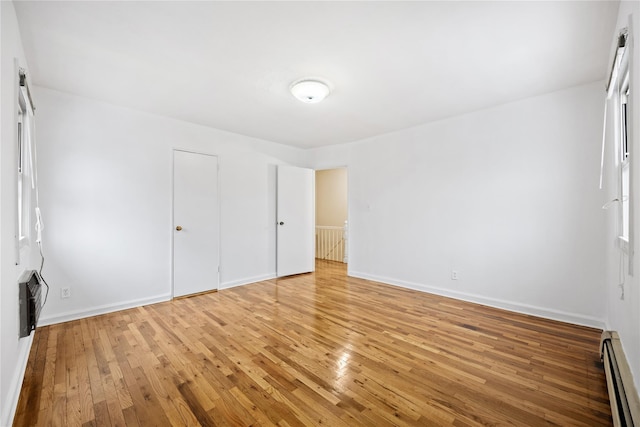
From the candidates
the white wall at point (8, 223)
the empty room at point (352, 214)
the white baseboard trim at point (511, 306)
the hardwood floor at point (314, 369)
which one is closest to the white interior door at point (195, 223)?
the empty room at point (352, 214)

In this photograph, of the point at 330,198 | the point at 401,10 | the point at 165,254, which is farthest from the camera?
the point at 330,198

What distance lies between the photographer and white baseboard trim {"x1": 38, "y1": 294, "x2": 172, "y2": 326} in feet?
9.44

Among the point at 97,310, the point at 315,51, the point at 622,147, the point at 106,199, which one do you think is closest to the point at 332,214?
the point at 106,199

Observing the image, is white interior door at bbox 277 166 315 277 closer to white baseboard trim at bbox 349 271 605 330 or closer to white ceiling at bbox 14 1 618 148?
white baseboard trim at bbox 349 271 605 330

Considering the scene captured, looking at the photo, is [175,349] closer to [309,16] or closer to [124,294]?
[124,294]

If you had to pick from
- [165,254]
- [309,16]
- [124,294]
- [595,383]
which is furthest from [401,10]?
[124,294]

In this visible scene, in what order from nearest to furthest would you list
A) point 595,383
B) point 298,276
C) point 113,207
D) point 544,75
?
point 595,383
point 544,75
point 113,207
point 298,276

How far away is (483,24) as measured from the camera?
1.89 meters

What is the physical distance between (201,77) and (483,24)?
2.41 m

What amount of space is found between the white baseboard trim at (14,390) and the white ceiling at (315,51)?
237 cm

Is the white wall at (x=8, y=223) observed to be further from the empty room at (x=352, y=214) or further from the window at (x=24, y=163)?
the window at (x=24, y=163)

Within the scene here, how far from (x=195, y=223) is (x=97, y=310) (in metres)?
1.50

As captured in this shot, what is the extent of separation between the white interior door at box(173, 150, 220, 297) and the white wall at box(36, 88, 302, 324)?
0.36ft

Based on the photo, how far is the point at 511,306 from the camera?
3248mm
